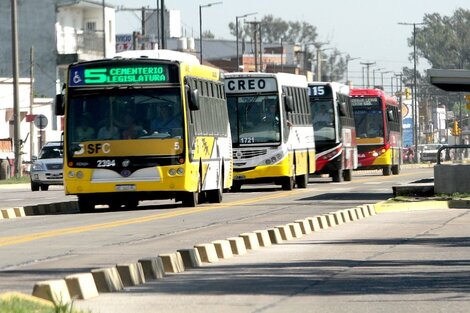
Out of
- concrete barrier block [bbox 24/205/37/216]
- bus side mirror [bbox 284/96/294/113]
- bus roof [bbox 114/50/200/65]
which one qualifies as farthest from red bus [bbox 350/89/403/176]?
concrete barrier block [bbox 24/205/37/216]

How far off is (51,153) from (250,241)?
35.0 meters

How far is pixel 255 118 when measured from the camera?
149ft

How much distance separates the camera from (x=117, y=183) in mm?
33344

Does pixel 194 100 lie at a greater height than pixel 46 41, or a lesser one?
lesser

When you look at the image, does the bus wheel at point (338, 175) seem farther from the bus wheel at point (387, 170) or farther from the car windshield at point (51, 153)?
the bus wheel at point (387, 170)

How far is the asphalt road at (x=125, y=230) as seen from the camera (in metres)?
18.0

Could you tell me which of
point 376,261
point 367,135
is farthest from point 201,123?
point 367,135

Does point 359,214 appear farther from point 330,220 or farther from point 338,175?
point 338,175

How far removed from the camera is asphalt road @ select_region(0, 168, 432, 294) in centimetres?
1805

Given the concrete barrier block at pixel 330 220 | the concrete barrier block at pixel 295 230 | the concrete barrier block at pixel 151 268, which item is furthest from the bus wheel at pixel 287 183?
the concrete barrier block at pixel 151 268

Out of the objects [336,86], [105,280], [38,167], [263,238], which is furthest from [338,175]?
[105,280]

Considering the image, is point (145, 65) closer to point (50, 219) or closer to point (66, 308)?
point (50, 219)

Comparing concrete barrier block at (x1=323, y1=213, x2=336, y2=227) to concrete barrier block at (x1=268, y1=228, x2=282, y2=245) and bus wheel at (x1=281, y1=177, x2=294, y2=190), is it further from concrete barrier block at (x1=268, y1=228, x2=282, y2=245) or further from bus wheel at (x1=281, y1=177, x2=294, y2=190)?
bus wheel at (x1=281, y1=177, x2=294, y2=190)

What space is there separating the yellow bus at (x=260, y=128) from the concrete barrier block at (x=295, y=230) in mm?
20220
